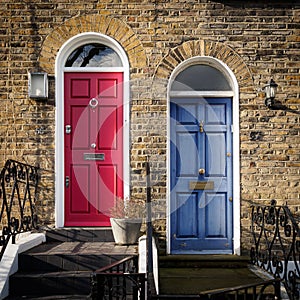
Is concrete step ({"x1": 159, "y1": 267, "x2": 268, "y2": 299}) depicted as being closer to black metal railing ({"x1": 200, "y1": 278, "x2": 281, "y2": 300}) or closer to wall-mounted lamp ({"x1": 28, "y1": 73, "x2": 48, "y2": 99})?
black metal railing ({"x1": 200, "y1": 278, "x2": 281, "y2": 300})

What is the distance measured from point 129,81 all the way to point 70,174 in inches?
59.4

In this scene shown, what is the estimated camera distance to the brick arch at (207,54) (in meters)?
6.02

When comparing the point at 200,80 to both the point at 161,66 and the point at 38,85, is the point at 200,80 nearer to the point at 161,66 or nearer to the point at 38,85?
the point at 161,66

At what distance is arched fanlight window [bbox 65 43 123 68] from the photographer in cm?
615

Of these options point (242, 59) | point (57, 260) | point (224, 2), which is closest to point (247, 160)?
point (242, 59)

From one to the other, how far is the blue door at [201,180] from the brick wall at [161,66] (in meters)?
0.23

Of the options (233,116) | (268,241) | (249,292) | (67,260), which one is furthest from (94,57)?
(249,292)

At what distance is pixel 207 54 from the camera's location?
19.8ft

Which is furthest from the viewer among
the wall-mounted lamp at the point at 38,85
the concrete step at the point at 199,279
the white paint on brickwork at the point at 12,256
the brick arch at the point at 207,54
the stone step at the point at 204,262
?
the brick arch at the point at 207,54

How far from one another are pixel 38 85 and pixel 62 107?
1.42 feet

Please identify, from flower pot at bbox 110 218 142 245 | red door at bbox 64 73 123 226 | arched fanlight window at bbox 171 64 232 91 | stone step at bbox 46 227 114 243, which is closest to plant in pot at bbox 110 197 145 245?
flower pot at bbox 110 218 142 245

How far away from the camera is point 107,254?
16.2ft

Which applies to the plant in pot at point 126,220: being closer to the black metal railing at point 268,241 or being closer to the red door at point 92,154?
the red door at point 92,154

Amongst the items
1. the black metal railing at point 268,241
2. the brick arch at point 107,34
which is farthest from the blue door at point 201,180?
the brick arch at point 107,34
